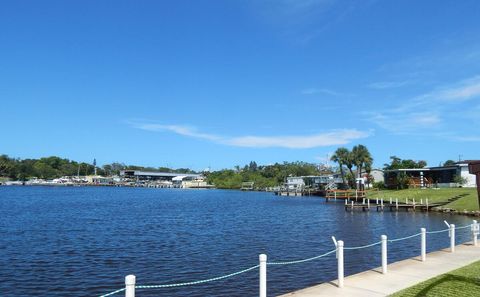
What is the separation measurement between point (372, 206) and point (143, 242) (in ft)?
173

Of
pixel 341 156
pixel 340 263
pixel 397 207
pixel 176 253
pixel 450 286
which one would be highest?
pixel 341 156

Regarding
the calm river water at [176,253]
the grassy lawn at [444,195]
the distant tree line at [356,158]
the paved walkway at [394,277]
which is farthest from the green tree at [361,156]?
the paved walkway at [394,277]

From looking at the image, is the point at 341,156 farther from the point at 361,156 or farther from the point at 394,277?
the point at 394,277

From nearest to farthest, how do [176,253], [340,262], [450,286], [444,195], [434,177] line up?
[450,286]
[340,262]
[176,253]
[444,195]
[434,177]

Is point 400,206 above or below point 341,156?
below

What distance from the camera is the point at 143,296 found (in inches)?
754

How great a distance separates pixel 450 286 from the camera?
13.2 metres

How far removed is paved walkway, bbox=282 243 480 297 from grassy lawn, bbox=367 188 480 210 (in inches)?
1646

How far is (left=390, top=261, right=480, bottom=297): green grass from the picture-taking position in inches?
484

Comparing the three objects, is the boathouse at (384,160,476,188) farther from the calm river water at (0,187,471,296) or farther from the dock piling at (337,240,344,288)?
the dock piling at (337,240,344,288)

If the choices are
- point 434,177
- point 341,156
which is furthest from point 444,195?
point 341,156

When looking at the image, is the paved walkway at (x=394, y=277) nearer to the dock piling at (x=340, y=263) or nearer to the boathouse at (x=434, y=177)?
the dock piling at (x=340, y=263)

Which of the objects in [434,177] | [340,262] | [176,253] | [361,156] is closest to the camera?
[340,262]

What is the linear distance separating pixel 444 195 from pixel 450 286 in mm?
64661
